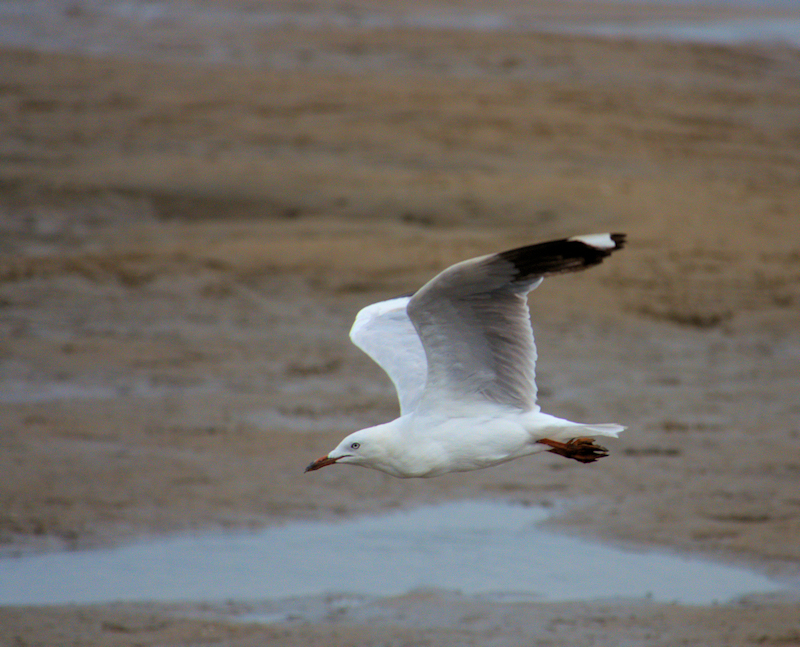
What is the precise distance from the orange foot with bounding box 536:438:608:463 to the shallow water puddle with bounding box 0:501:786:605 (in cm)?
249

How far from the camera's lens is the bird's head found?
6.31 meters

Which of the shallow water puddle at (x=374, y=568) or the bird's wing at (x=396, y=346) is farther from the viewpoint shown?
the shallow water puddle at (x=374, y=568)

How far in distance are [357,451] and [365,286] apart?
8025 millimetres

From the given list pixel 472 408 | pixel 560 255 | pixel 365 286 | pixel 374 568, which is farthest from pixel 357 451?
pixel 365 286

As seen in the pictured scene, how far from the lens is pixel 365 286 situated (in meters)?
14.3

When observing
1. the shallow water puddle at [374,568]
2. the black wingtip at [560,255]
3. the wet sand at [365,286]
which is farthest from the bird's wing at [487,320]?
the shallow water puddle at [374,568]

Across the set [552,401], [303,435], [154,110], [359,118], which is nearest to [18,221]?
[154,110]

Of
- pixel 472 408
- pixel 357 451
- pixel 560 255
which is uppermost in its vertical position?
pixel 560 255

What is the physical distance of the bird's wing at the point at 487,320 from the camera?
18.3 feet

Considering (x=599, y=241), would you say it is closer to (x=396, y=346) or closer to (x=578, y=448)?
(x=578, y=448)

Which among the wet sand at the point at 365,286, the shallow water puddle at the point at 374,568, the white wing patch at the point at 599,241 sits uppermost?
the white wing patch at the point at 599,241

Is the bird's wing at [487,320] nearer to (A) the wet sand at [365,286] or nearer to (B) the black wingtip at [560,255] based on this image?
(B) the black wingtip at [560,255]

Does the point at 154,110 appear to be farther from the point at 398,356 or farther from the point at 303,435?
the point at 398,356

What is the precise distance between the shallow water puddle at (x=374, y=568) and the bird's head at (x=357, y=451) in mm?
2479
